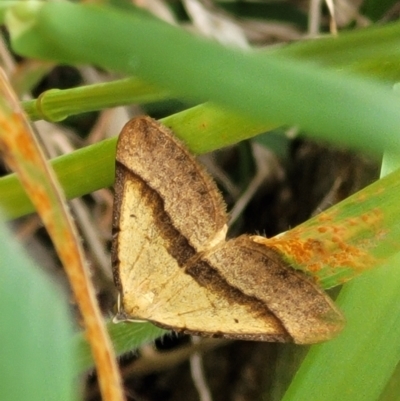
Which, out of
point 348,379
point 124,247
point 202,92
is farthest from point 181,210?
point 202,92

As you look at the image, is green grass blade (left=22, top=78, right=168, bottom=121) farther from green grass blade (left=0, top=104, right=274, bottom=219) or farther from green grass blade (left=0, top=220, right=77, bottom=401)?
green grass blade (left=0, top=220, right=77, bottom=401)

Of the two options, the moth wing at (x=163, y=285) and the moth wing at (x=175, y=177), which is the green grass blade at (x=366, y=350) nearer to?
the moth wing at (x=163, y=285)

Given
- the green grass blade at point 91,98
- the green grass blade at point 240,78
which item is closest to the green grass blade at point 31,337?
the green grass blade at point 240,78

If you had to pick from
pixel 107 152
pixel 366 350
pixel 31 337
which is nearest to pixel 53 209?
pixel 31 337

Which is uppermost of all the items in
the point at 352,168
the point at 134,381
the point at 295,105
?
the point at 352,168

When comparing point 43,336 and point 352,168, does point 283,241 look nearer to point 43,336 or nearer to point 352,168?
point 43,336

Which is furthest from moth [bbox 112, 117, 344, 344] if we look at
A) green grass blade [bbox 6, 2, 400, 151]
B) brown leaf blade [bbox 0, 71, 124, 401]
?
green grass blade [bbox 6, 2, 400, 151]

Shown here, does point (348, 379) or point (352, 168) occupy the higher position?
point (352, 168)
